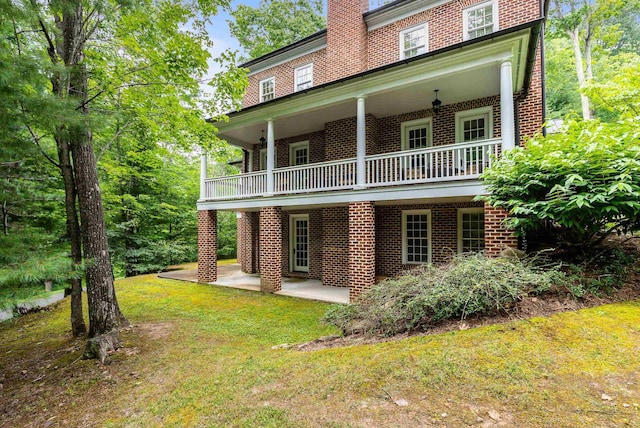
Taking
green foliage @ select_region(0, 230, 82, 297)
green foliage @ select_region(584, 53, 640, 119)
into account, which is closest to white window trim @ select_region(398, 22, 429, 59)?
green foliage @ select_region(584, 53, 640, 119)

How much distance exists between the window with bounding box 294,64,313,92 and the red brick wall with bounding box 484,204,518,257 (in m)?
9.09

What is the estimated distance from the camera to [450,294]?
3.91 metres

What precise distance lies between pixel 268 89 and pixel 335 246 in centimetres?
810

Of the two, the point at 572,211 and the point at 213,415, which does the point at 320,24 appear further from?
the point at 213,415

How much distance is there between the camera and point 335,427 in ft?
8.00

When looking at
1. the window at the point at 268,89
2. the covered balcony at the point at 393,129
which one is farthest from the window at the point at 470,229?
the window at the point at 268,89

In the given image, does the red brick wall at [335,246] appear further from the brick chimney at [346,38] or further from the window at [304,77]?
the window at [304,77]

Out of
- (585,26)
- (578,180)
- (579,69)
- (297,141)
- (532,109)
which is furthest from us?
(585,26)

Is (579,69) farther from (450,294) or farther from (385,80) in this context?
(450,294)

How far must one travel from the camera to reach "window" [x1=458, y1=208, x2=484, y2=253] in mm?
8914

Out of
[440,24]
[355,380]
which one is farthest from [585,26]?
[355,380]

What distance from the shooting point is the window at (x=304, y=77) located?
1248 cm

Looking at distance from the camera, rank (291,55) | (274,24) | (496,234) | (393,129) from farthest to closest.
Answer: (274,24) < (291,55) < (393,129) < (496,234)

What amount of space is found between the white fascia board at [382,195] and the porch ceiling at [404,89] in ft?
8.53
